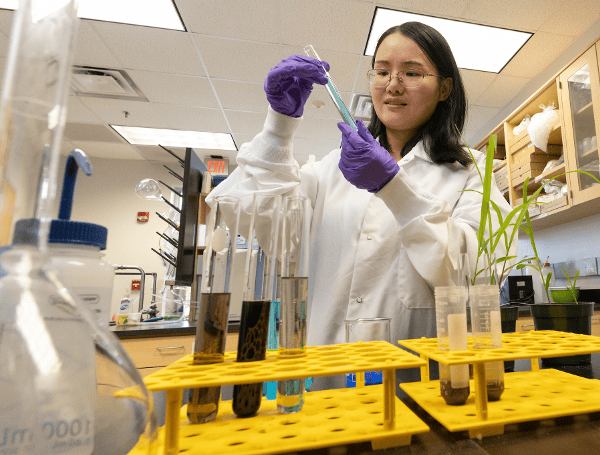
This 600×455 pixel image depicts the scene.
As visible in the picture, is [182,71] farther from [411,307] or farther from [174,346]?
[411,307]

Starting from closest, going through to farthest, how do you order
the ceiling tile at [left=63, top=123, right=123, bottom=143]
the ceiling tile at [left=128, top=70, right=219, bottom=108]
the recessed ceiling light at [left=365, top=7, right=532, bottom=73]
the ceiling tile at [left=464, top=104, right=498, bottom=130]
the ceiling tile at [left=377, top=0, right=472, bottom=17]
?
the ceiling tile at [left=377, top=0, right=472, bottom=17]
the recessed ceiling light at [left=365, top=7, right=532, bottom=73]
the ceiling tile at [left=128, top=70, right=219, bottom=108]
the ceiling tile at [left=464, top=104, right=498, bottom=130]
the ceiling tile at [left=63, top=123, right=123, bottom=143]

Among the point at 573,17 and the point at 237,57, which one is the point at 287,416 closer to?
the point at 237,57

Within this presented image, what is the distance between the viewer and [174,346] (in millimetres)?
1821

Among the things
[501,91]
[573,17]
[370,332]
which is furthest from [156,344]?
[501,91]

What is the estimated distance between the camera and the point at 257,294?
0.47 metres

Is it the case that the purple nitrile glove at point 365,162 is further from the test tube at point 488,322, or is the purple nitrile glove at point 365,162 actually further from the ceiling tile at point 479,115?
the ceiling tile at point 479,115

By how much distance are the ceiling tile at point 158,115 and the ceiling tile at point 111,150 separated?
2.51ft

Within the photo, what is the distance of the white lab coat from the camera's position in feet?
2.90

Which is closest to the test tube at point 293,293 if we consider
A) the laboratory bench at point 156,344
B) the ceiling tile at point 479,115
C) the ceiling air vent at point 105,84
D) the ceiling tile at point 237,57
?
the laboratory bench at point 156,344

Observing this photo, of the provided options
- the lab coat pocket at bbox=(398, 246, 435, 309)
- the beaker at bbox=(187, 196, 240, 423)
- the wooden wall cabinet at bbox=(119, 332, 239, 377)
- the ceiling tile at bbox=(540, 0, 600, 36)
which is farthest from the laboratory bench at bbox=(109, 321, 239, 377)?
the ceiling tile at bbox=(540, 0, 600, 36)

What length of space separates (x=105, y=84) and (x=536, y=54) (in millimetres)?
3727

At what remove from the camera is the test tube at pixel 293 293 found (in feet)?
1.53

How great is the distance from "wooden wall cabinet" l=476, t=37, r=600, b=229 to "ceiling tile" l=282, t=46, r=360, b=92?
54.9 inches

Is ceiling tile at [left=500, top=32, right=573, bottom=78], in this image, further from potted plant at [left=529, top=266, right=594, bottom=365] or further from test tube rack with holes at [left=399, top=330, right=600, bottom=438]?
test tube rack with holes at [left=399, top=330, right=600, bottom=438]
